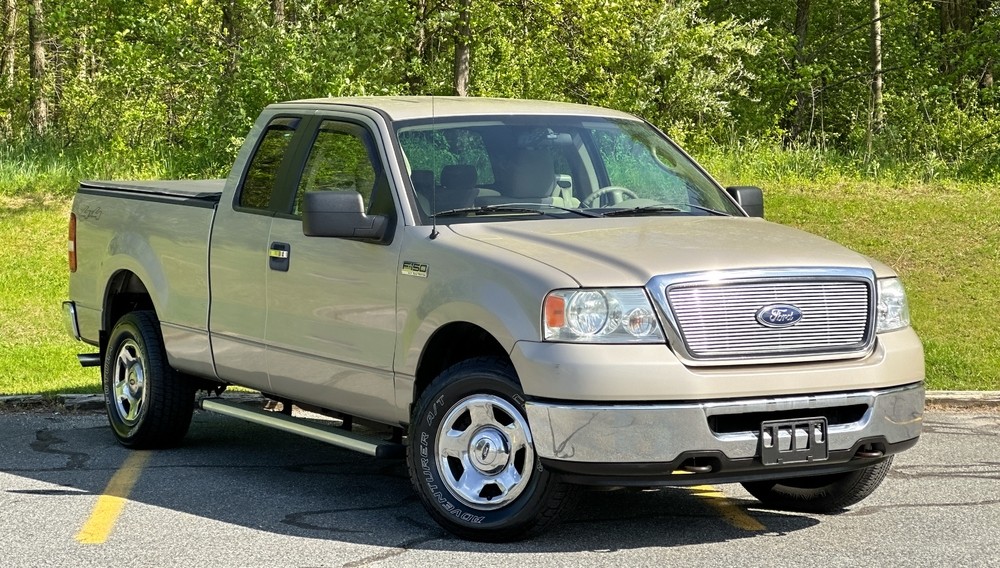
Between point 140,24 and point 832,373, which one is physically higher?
point 140,24

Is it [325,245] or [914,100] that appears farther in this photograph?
[914,100]

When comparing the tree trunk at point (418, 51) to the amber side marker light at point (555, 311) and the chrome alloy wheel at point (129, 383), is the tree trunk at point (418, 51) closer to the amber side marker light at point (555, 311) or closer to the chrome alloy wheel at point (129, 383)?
the chrome alloy wheel at point (129, 383)

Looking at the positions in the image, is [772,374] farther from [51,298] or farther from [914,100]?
[914,100]

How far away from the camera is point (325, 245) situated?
23.8 ft

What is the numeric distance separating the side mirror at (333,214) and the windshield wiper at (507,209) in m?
0.38

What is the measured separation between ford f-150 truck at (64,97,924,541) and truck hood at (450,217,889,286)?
17 millimetres

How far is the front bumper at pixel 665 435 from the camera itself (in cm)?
583

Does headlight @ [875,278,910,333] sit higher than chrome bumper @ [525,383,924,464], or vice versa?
Answer: headlight @ [875,278,910,333]

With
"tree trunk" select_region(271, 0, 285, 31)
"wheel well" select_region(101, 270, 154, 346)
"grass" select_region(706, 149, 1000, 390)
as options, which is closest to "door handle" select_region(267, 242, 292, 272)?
"wheel well" select_region(101, 270, 154, 346)

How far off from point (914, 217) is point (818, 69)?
54.4 feet

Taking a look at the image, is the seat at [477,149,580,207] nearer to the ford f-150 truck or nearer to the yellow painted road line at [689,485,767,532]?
the ford f-150 truck

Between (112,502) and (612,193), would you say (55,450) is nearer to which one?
(112,502)

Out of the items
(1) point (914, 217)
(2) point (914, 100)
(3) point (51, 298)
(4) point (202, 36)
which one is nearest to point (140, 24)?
(4) point (202, 36)

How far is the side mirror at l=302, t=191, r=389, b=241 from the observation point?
22.0 feet
